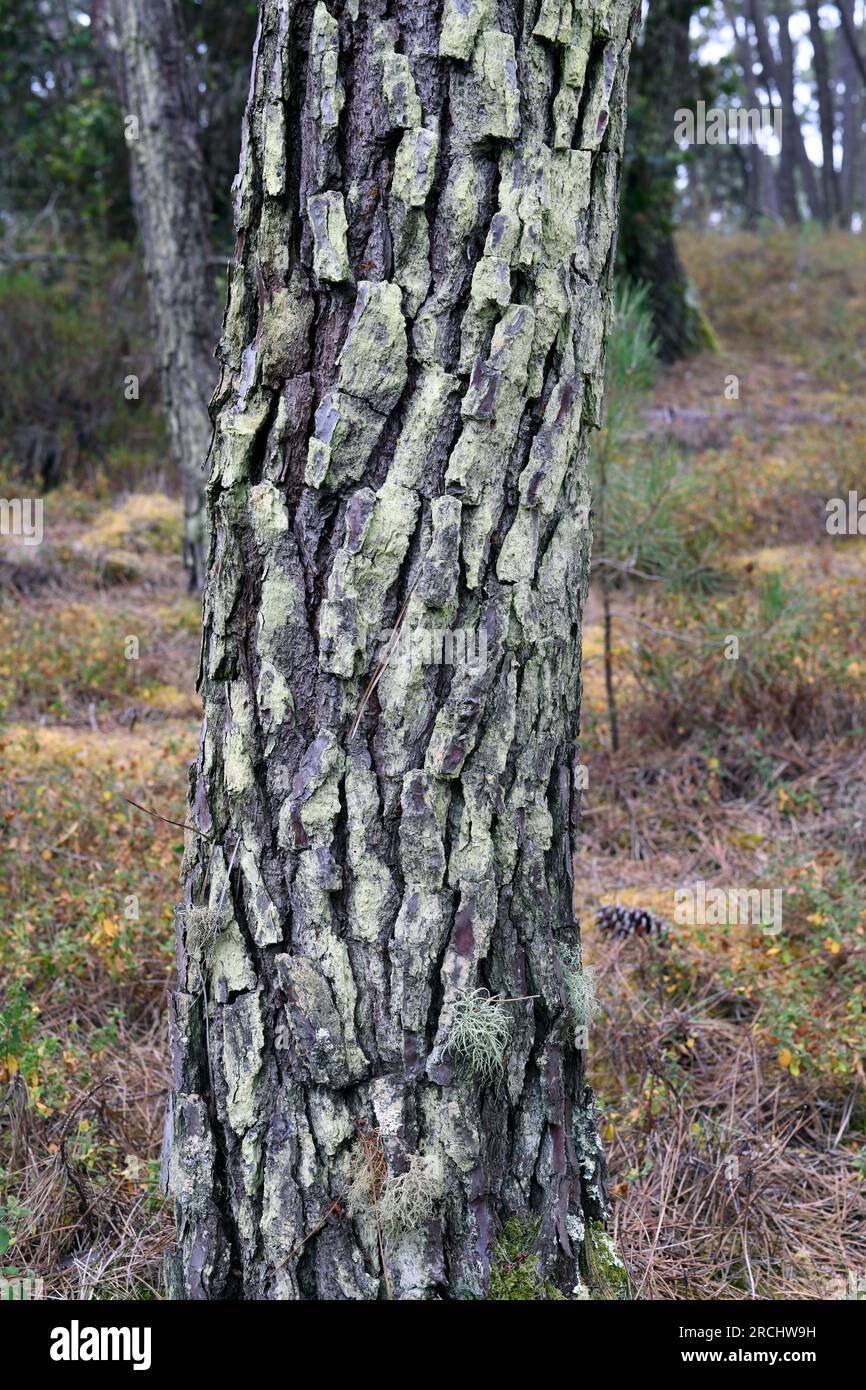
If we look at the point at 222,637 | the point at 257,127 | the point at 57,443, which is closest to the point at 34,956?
the point at 222,637

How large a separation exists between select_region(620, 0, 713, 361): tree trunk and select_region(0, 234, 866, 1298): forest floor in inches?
144

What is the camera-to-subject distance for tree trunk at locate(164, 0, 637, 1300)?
144cm

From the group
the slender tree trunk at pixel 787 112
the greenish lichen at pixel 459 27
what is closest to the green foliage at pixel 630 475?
the greenish lichen at pixel 459 27

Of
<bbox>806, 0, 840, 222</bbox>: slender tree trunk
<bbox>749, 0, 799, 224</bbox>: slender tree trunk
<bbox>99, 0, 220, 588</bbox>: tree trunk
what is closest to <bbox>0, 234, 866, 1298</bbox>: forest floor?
<bbox>99, 0, 220, 588</bbox>: tree trunk

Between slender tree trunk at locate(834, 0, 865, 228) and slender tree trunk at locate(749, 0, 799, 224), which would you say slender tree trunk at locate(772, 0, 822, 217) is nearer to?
slender tree trunk at locate(749, 0, 799, 224)

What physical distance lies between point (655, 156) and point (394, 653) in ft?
31.7

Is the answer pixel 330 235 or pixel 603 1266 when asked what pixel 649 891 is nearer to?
pixel 603 1266

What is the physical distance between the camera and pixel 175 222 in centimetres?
650

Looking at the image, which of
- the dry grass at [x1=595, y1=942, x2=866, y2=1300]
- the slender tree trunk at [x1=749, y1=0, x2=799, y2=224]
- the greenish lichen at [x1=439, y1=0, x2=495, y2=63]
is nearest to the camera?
the greenish lichen at [x1=439, y1=0, x2=495, y2=63]

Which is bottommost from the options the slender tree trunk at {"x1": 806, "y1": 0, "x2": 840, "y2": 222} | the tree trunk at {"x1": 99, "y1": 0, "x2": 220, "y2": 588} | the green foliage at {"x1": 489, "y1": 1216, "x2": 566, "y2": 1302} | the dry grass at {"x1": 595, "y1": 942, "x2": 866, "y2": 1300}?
the dry grass at {"x1": 595, "y1": 942, "x2": 866, "y2": 1300}

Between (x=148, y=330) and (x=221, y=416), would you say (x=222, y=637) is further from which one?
(x=148, y=330)

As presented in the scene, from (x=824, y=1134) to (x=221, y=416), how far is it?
2185mm

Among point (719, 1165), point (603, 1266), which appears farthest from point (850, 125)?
point (603, 1266)

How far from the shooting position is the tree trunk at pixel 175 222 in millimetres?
6316
